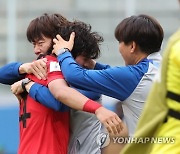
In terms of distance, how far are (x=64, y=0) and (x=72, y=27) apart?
5.18 meters

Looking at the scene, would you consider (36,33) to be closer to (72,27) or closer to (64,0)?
(72,27)

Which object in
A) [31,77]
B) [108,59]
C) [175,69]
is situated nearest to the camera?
[175,69]

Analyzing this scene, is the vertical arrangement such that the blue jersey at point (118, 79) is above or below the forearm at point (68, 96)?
above

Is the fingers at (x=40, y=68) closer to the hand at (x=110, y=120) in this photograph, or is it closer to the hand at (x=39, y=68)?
the hand at (x=39, y=68)

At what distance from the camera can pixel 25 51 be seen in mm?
8852

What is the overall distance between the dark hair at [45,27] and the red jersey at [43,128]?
0.14 meters

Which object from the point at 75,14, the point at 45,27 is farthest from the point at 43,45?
the point at 75,14

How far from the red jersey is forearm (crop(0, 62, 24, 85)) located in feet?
0.67

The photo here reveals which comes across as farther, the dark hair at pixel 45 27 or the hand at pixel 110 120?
the dark hair at pixel 45 27

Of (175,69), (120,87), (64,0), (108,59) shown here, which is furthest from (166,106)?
(64,0)

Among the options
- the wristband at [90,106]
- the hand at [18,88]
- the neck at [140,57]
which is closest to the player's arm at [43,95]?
the hand at [18,88]

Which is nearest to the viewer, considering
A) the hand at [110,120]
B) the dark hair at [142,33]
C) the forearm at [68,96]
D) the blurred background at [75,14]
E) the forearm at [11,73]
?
the hand at [110,120]

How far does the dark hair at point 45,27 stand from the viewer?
12.8 feet

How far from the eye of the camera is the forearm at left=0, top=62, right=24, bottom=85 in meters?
4.02
